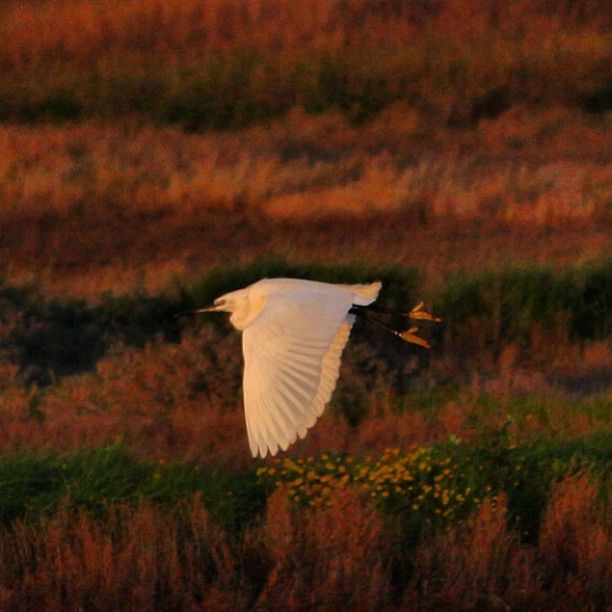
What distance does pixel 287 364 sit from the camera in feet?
20.4

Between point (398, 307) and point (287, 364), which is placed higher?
point (287, 364)

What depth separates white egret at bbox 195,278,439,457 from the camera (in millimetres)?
6035

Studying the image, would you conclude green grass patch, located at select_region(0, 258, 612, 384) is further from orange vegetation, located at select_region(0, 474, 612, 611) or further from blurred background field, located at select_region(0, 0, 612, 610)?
orange vegetation, located at select_region(0, 474, 612, 611)

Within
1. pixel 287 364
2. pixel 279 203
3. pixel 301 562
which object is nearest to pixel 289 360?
pixel 287 364

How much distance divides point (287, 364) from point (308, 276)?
4.52m

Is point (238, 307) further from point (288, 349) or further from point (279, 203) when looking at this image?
point (279, 203)

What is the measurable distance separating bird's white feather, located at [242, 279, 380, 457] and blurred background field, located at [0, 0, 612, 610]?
28.9 inches

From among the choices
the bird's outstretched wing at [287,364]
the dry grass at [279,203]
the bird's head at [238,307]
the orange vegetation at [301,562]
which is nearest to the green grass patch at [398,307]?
the dry grass at [279,203]

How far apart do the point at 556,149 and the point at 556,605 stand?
11.5 metres

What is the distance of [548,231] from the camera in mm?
14086

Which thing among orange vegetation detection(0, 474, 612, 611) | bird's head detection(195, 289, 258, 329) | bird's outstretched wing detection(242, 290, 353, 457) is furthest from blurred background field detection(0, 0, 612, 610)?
bird's outstretched wing detection(242, 290, 353, 457)

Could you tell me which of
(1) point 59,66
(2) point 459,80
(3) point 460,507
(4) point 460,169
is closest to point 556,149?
(4) point 460,169

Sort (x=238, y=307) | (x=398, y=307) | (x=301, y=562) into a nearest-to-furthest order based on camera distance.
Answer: (x=301, y=562) < (x=238, y=307) < (x=398, y=307)

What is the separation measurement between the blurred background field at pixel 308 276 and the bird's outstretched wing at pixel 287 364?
75 cm
